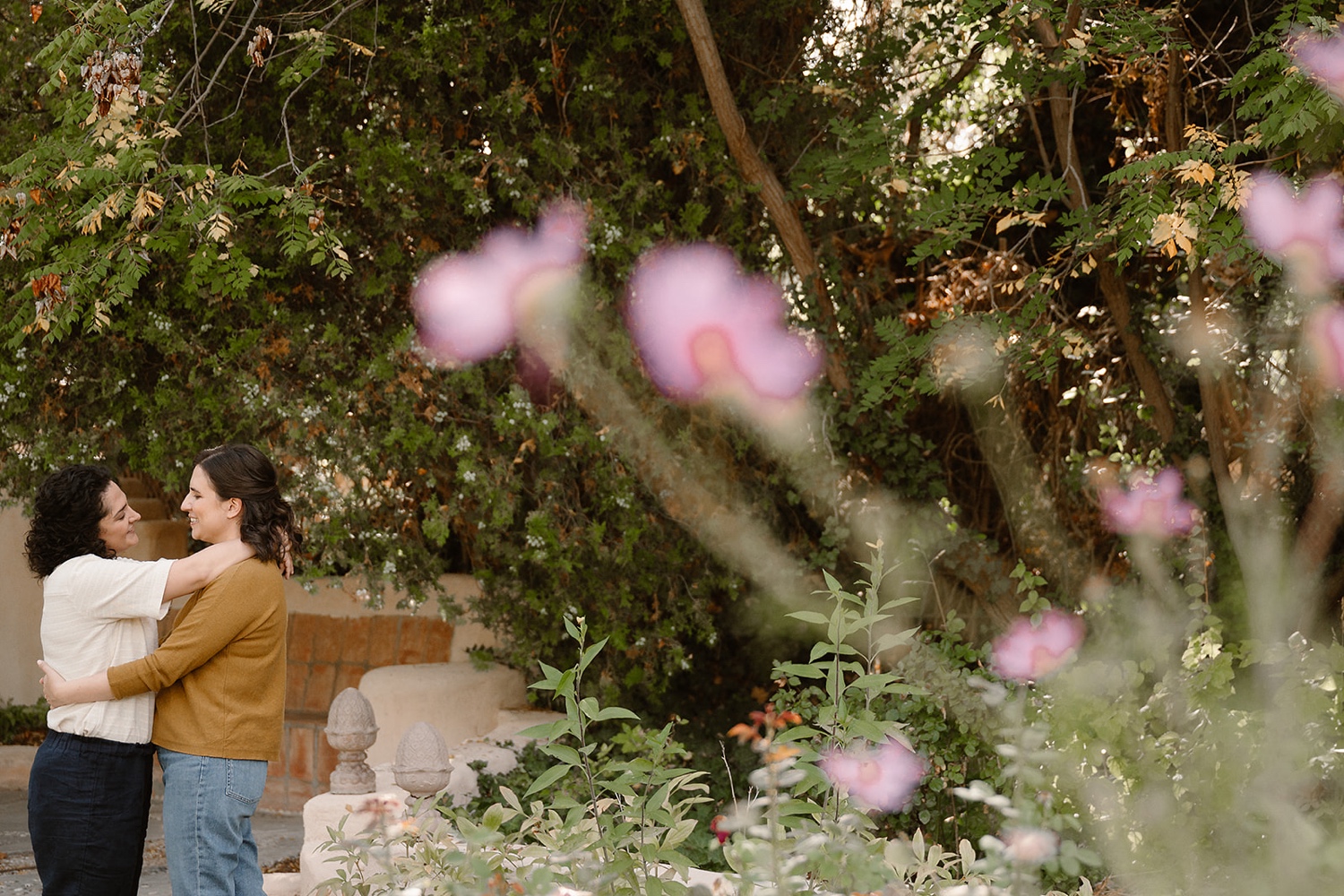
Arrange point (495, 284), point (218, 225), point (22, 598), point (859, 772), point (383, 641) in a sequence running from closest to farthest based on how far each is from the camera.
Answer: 1. point (859, 772)
2. point (218, 225)
3. point (495, 284)
4. point (383, 641)
5. point (22, 598)

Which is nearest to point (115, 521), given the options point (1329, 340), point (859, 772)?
point (859, 772)

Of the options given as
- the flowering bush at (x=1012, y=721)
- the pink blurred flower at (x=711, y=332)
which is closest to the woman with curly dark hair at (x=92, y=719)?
the flowering bush at (x=1012, y=721)

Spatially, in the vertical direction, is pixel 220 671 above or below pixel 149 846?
above

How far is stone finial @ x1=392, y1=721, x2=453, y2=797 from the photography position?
3.46 metres

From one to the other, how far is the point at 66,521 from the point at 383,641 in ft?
12.1

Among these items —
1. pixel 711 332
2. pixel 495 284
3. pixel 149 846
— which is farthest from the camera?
pixel 149 846

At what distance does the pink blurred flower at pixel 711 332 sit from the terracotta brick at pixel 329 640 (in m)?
2.61

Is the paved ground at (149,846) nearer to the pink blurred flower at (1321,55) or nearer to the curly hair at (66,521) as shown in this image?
the curly hair at (66,521)

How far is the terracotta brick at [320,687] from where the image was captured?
6.25 meters

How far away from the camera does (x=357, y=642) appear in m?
6.26

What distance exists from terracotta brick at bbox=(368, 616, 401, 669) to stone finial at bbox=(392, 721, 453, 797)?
2.71m

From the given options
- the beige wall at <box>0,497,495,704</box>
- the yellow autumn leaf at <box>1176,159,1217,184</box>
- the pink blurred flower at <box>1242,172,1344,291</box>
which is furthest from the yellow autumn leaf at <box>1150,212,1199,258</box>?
the beige wall at <box>0,497,495,704</box>

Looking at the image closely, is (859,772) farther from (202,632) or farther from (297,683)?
(297,683)

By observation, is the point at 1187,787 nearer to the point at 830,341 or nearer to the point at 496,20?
the point at 830,341
